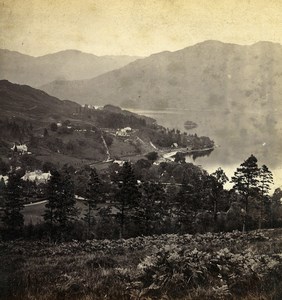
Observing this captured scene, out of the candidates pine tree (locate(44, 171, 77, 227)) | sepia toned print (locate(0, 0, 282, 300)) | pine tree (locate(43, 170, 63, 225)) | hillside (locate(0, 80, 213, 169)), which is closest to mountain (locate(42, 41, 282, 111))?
sepia toned print (locate(0, 0, 282, 300))

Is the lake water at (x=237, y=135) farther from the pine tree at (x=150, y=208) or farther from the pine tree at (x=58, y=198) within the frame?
the pine tree at (x=58, y=198)

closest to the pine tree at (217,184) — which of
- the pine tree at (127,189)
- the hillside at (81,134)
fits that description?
the pine tree at (127,189)

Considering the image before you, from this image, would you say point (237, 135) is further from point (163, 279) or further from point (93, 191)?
point (163, 279)

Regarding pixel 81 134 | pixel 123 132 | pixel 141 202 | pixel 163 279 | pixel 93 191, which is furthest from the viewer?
pixel 81 134

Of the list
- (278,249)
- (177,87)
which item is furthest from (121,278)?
(177,87)

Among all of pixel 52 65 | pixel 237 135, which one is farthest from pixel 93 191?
pixel 237 135
